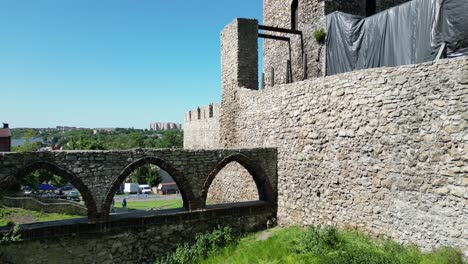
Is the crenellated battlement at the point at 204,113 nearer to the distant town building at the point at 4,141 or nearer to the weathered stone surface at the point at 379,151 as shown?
the weathered stone surface at the point at 379,151

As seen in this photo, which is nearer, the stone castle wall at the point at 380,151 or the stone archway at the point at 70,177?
the stone castle wall at the point at 380,151

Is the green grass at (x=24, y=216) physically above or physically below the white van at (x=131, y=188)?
above

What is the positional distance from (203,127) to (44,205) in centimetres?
1011

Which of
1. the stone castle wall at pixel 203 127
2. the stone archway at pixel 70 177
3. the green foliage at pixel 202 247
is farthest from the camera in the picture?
the stone castle wall at pixel 203 127

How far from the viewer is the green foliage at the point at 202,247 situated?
1009cm

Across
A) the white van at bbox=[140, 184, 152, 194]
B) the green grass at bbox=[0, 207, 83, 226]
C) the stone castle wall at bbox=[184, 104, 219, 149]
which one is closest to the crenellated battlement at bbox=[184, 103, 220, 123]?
the stone castle wall at bbox=[184, 104, 219, 149]

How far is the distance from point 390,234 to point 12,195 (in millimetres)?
19899

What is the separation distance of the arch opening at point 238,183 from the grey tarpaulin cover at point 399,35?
186 inches

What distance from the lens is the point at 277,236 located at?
1038 cm

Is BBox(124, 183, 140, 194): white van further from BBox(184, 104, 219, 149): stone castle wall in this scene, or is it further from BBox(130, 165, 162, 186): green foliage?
BBox(184, 104, 219, 149): stone castle wall

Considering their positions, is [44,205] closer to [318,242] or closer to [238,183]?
[238,183]

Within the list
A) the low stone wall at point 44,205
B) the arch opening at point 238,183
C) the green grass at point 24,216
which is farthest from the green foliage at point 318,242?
the green grass at point 24,216

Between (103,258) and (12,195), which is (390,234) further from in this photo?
(12,195)

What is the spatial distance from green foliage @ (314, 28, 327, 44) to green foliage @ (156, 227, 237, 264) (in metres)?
7.86
